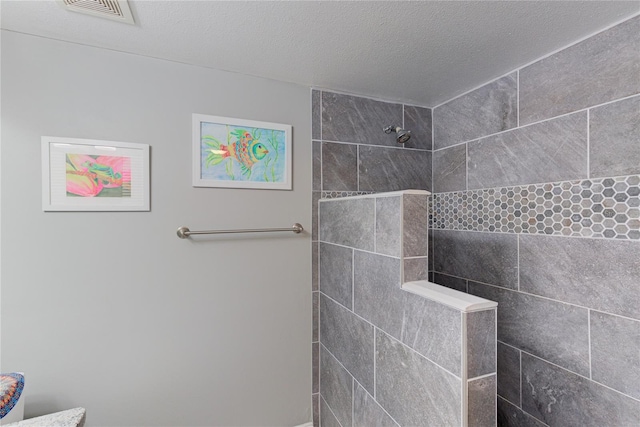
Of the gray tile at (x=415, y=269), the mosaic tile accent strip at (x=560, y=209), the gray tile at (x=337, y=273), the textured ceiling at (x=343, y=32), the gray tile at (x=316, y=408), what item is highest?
the textured ceiling at (x=343, y=32)

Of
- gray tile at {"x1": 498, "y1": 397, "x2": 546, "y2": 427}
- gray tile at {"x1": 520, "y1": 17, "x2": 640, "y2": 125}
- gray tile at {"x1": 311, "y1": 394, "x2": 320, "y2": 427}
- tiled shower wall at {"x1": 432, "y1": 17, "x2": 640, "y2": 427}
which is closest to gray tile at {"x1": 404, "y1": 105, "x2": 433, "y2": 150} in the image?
tiled shower wall at {"x1": 432, "y1": 17, "x2": 640, "y2": 427}

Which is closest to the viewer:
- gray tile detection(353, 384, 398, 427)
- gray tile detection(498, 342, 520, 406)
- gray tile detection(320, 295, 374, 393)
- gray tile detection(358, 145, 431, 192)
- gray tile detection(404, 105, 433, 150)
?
gray tile detection(353, 384, 398, 427)

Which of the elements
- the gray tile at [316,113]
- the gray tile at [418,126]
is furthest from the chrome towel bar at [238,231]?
the gray tile at [418,126]

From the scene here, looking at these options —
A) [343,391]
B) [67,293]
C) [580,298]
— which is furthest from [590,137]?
[67,293]

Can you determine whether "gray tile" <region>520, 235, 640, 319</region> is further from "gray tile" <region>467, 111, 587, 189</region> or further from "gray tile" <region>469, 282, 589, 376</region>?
"gray tile" <region>467, 111, 587, 189</region>

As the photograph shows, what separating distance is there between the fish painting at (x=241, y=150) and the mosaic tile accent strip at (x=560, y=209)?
1.24 m

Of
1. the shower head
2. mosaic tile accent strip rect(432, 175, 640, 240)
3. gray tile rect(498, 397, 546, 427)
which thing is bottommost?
gray tile rect(498, 397, 546, 427)

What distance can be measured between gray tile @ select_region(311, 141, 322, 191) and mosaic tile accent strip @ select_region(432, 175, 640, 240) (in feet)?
2.86

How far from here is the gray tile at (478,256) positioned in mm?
1386

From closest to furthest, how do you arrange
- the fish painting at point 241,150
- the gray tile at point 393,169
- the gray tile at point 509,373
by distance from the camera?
the gray tile at point 509,373
the fish painting at point 241,150
the gray tile at point 393,169

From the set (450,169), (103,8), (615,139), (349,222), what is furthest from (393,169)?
(103,8)

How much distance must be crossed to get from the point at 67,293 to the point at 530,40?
230 cm

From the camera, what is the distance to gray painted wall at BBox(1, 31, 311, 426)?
3.91 ft

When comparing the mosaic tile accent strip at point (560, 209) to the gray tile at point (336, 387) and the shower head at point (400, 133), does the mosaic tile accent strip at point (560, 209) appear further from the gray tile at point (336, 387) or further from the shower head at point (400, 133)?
the gray tile at point (336, 387)
